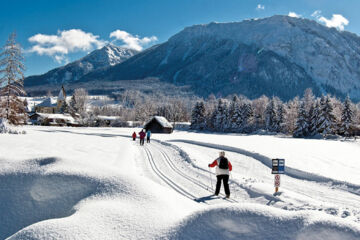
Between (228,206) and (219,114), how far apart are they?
236 feet

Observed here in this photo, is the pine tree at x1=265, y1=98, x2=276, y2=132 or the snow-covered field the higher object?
the pine tree at x1=265, y1=98, x2=276, y2=132

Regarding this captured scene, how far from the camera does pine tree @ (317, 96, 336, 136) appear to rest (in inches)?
1998

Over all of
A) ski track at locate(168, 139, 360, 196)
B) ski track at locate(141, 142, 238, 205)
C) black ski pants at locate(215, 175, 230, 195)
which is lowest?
ski track at locate(141, 142, 238, 205)

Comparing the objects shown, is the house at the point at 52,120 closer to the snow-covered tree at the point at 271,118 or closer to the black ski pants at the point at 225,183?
Answer: the snow-covered tree at the point at 271,118

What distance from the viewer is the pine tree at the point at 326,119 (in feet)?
167

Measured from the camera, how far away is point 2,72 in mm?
32281

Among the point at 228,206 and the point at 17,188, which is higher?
the point at 228,206

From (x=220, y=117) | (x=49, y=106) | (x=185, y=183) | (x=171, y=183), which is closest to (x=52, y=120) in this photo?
(x=49, y=106)

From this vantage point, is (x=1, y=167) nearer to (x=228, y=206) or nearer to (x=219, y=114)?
(x=228, y=206)

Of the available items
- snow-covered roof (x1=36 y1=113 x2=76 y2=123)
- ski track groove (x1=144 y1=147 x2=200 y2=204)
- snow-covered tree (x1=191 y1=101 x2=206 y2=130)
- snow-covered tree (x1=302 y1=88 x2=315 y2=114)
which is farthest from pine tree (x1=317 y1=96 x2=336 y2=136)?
snow-covered roof (x1=36 y1=113 x2=76 y2=123)

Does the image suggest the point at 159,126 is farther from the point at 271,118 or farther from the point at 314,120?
A: the point at 314,120

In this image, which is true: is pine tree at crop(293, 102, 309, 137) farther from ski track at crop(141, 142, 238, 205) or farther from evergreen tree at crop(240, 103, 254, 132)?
ski track at crop(141, 142, 238, 205)

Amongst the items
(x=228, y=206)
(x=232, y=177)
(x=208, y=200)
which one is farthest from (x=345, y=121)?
(x=228, y=206)

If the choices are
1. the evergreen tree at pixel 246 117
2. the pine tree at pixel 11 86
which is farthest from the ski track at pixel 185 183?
the evergreen tree at pixel 246 117
